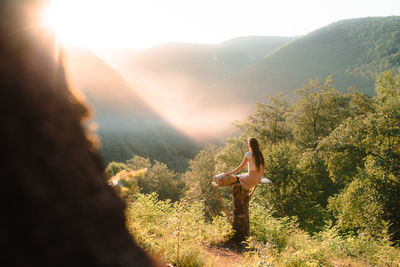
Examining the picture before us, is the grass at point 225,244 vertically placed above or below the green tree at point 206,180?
above

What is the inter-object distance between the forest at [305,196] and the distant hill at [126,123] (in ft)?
205

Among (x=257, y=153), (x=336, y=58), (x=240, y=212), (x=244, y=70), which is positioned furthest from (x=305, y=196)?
(x=244, y=70)

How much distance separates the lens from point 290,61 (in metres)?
100

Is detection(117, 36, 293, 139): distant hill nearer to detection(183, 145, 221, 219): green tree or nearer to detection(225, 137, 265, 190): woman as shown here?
detection(183, 145, 221, 219): green tree

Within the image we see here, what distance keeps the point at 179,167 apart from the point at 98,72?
6521 cm

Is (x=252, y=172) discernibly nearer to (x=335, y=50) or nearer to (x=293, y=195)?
(x=293, y=195)

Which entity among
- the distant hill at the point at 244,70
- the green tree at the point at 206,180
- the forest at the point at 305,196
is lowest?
the green tree at the point at 206,180

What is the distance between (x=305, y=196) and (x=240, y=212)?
12.7 metres

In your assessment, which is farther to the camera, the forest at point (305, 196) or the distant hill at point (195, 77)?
the distant hill at point (195, 77)

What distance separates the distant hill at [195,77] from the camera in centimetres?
10862

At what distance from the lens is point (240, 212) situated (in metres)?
5.69

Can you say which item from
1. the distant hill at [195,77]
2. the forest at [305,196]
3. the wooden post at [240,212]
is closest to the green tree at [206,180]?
the forest at [305,196]

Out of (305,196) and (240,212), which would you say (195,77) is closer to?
(305,196)

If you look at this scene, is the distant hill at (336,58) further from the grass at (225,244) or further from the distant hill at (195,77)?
the grass at (225,244)
